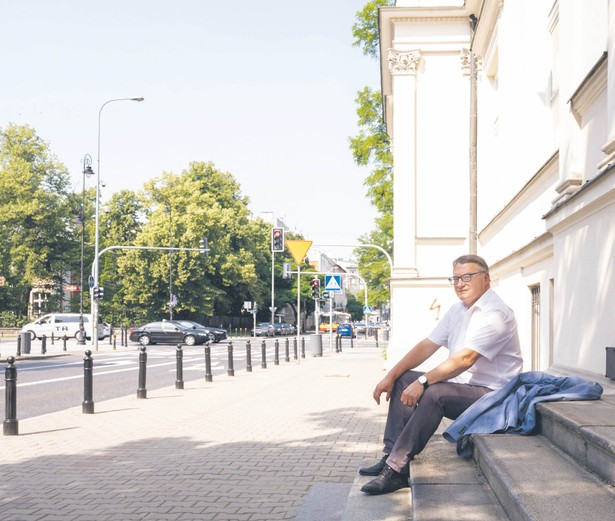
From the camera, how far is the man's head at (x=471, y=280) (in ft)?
18.2

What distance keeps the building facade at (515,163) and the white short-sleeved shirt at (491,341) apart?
44.8 inches

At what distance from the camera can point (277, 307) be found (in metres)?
89.9

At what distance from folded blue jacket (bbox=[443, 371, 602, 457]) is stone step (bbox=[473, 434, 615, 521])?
126mm

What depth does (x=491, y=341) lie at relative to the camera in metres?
5.28

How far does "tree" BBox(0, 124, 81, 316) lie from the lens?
61781mm

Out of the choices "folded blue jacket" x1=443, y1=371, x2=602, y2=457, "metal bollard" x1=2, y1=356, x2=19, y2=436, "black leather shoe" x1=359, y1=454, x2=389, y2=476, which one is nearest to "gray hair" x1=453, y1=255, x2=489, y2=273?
"folded blue jacket" x1=443, y1=371, x2=602, y2=457

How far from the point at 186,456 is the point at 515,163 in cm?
737

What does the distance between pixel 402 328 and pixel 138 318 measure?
48.5 metres

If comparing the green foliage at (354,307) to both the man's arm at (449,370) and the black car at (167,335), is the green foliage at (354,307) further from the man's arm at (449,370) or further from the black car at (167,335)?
the man's arm at (449,370)

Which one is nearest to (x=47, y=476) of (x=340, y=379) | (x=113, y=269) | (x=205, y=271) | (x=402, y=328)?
(x=340, y=379)

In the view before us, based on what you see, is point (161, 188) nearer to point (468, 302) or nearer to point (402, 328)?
point (402, 328)

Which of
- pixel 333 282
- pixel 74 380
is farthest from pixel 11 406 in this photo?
pixel 333 282

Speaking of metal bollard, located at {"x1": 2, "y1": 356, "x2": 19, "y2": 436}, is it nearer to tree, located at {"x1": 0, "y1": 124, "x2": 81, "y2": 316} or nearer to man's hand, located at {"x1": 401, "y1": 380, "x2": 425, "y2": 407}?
man's hand, located at {"x1": 401, "y1": 380, "x2": 425, "y2": 407}

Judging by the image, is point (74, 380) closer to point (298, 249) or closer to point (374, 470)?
point (298, 249)
